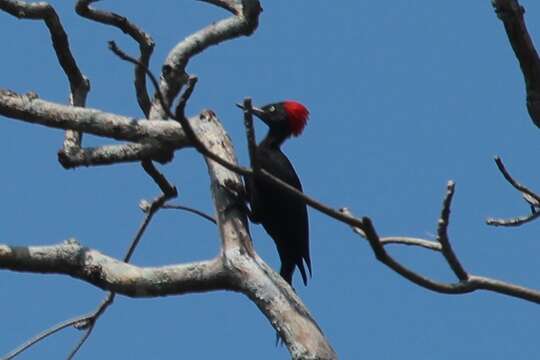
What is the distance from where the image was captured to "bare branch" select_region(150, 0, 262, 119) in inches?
259

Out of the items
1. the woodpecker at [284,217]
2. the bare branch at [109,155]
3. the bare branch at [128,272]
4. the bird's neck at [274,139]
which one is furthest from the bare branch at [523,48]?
the bird's neck at [274,139]

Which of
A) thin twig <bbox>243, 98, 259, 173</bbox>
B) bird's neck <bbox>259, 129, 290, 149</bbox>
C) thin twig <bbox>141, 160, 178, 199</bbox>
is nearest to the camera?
thin twig <bbox>243, 98, 259, 173</bbox>

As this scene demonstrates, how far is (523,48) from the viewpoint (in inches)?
174

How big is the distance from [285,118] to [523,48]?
422cm

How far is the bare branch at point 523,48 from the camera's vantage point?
174 inches

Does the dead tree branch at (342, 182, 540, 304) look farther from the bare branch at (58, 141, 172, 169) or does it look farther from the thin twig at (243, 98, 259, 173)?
the bare branch at (58, 141, 172, 169)

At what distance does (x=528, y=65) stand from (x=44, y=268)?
2239 mm

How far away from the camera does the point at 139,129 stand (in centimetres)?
586

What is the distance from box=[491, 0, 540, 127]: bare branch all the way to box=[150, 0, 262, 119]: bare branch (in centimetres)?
238

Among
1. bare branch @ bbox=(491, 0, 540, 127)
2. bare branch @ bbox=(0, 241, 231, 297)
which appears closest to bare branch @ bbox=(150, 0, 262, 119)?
bare branch @ bbox=(0, 241, 231, 297)

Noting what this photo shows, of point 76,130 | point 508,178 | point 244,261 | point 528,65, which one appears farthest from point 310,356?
point 76,130

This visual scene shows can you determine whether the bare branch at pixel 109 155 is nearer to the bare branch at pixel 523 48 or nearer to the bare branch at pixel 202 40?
the bare branch at pixel 202 40

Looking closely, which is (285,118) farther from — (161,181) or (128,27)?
(161,181)

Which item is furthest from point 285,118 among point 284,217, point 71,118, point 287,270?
point 71,118
